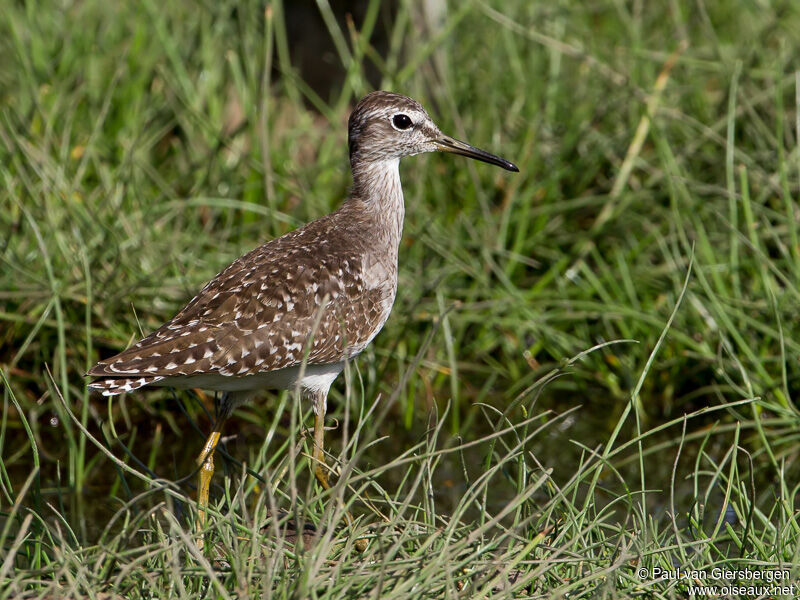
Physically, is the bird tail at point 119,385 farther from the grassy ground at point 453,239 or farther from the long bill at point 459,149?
the long bill at point 459,149

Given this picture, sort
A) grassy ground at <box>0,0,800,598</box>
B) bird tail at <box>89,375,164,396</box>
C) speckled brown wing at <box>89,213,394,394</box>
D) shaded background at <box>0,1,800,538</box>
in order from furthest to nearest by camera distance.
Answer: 1. shaded background at <box>0,1,800,538</box>
2. grassy ground at <box>0,0,800,598</box>
3. speckled brown wing at <box>89,213,394,394</box>
4. bird tail at <box>89,375,164,396</box>

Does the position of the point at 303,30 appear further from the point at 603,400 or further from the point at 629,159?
the point at 603,400

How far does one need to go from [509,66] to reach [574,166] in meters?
1.22

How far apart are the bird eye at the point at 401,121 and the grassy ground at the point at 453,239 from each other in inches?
39.0

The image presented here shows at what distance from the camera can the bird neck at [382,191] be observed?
5.44 m

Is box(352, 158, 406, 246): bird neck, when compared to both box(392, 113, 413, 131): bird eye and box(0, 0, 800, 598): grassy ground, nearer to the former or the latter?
box(392, 113, 413, 131): bird eye

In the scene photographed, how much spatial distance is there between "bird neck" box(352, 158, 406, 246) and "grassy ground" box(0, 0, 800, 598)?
0.72m

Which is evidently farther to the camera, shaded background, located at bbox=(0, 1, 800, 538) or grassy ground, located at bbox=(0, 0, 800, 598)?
shaded background, located at bbox=(0, 1, 800, 538)

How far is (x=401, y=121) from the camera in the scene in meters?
5.47

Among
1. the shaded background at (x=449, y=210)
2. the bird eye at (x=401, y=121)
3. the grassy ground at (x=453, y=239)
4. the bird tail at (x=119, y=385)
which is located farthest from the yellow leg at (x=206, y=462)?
the bird eye at (x=401, y=121)

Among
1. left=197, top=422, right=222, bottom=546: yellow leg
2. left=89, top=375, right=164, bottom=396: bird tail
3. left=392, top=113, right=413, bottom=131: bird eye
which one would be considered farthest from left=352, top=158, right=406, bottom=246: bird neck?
left=89, top=375, right=164, bottom=396: bird tail

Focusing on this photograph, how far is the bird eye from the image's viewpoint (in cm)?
546

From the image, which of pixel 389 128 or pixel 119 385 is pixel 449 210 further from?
pixel 119 385

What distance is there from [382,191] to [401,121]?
364 millimetres
